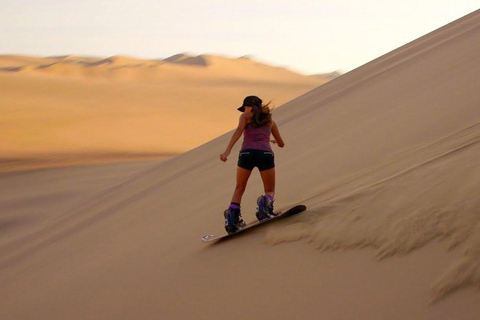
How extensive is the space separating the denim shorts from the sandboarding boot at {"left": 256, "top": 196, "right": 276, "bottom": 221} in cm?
22

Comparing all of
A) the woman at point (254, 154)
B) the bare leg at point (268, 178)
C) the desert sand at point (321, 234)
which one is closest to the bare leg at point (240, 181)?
the woman at point (254, 154)

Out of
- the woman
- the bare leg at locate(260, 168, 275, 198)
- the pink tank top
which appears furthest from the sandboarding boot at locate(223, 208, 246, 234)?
the pink tank top

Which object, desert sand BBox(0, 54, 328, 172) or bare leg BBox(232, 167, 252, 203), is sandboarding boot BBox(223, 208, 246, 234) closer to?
bare leg BBox(232, 167, 252, 203)

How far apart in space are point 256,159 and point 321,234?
1.00 metres

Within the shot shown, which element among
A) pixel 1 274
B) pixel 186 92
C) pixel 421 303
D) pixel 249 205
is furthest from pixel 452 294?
pixel 186 92

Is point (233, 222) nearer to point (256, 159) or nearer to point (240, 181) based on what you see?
point (240, 181)

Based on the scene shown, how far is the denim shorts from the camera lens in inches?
205

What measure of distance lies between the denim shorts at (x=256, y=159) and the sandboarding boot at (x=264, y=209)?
0.72ft

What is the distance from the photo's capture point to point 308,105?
12.9 metres

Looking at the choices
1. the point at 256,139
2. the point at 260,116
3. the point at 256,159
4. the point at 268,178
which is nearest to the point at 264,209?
the point at 268,178

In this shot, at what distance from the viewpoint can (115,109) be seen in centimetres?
4019

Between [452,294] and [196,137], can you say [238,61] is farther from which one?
[452,294]

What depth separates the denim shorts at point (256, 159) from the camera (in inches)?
205

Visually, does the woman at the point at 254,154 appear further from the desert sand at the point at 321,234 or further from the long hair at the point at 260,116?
the desert sand at the point at 321,234
